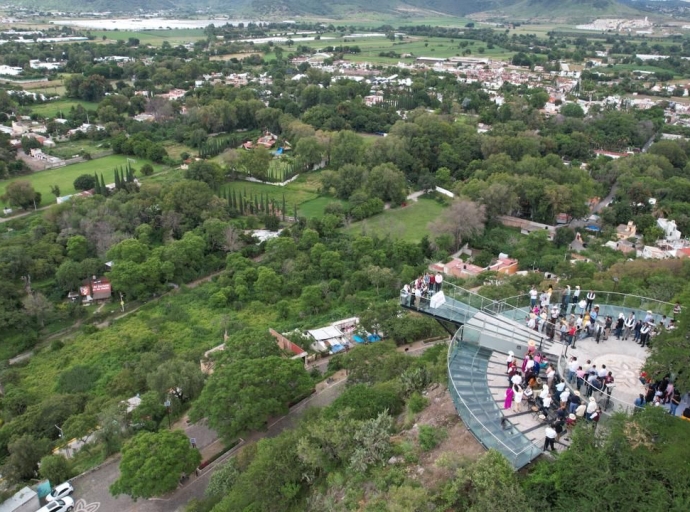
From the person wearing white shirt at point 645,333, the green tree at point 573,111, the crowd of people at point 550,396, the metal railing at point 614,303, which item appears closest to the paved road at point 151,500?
the metal railing at point 614,303

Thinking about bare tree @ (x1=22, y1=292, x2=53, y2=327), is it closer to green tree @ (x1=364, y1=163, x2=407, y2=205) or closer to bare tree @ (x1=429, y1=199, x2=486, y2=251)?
bare tree @ (x1=429, y1=199, x2=486, y2=251)

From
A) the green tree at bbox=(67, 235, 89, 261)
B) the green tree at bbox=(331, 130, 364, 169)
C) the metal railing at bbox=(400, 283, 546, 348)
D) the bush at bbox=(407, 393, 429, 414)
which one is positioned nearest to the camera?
the bush at bbox=(407, 393, 429, 414)

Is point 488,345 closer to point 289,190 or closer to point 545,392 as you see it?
point 545,392

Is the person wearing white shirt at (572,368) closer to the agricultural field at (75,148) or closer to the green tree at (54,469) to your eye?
the green tree at (54,469)

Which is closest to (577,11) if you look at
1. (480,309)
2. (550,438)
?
(480,309)

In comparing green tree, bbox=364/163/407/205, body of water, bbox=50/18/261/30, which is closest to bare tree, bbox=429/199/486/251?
green tree, bbox=364/163/407/205
